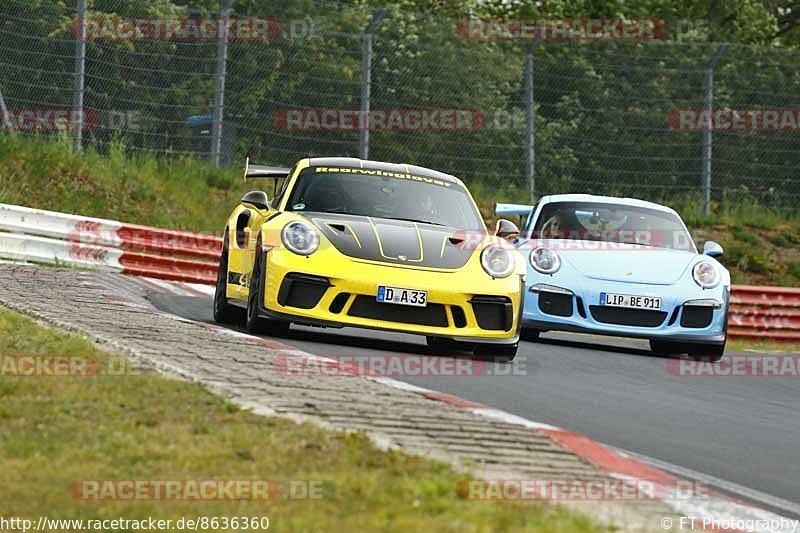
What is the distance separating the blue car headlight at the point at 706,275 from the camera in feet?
42.6

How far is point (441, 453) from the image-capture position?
5848 millimetres

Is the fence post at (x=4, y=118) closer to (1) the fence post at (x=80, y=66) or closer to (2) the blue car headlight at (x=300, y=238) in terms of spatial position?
(1) the fence post at (x=80, y=66)

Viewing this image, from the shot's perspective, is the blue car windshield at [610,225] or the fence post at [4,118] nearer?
the blue car windshield at [610,225]

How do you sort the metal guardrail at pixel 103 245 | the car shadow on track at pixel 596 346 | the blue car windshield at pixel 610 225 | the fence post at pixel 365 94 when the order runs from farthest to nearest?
the fence post at pixel 365 94
the metal guardrail at pixel 103 245
the blue car windshield at pixel 610 225
the car shadow on track at pixel 596 346

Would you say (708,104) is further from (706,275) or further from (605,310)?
(605,310)

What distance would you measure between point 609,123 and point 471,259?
12471 mm
